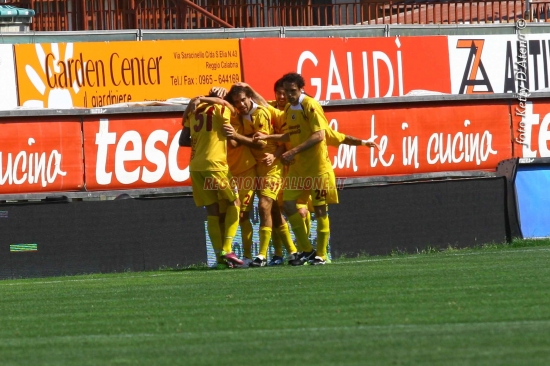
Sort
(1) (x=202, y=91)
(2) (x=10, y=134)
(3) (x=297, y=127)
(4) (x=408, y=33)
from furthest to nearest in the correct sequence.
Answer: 1. (4) (x=408, y=33)
2. (1) (x=202, y=91)
3. (2) (x=10, y=134)
4. (3) (x=297, y=127)

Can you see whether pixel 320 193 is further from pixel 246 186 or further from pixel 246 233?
pixel 246 233

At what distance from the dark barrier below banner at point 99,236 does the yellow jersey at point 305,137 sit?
1.78 m

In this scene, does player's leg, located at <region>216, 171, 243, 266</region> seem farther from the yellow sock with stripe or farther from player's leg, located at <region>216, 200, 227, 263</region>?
the yellow sock with stripe

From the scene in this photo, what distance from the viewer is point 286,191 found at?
13977mm

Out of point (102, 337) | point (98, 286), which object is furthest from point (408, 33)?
point (102, 337)

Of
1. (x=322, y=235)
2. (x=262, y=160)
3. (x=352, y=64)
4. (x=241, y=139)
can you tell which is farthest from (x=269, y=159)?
(x=352, y=64)

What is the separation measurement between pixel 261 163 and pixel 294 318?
20.0 ft

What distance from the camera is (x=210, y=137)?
551 inches

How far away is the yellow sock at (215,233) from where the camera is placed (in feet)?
46.1

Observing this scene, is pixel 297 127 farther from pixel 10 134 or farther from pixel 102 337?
pixel 102 337

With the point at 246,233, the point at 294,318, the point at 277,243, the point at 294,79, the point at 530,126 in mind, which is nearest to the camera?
the point at 294,318

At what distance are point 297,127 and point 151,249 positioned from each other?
2.54 metres

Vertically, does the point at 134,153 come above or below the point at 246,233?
above

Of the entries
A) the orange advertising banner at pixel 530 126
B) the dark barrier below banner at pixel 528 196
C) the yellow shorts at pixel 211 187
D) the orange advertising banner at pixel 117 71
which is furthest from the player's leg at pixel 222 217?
the orange advertising banner at pixel 117 71
